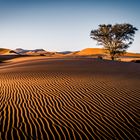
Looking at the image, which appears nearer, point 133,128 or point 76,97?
point 133,128

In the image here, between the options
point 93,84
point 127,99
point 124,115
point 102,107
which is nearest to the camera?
point 124,115

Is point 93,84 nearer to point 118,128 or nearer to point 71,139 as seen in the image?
point 118,128

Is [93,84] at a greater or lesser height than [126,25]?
lesser

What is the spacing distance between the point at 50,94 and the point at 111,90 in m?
2.78

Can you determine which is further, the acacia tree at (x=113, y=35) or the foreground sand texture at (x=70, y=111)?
the acacia tree at (x=113, y=35)

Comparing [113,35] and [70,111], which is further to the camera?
[113,35]

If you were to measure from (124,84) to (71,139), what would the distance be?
7061mm

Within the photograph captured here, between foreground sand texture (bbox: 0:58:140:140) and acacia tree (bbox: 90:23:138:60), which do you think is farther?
acacia tree (bbox: 90:23:138:60)

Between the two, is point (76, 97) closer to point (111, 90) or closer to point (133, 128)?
point (111, 90)

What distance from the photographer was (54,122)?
717 cm

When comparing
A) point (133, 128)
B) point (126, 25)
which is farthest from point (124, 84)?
point (126, 25)

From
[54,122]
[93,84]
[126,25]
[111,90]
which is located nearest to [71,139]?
[54,122]

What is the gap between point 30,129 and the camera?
6.66m

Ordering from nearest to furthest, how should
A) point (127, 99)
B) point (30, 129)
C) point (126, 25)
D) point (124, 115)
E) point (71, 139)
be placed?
1. point (71, 139)
2. point (30, 129)
3. point (124, 115)
4. point (127, 99)
5. point (126, 25)
